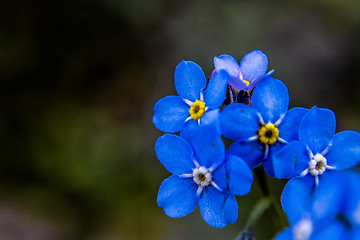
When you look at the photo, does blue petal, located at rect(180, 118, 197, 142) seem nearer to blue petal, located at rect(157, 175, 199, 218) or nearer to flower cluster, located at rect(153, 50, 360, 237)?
flower cluster, located at rect(153, 50, 360, 237)

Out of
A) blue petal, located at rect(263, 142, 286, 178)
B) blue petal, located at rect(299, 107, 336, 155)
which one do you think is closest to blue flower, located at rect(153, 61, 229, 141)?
blue petal, located at rect(263, 142, 286, 178)

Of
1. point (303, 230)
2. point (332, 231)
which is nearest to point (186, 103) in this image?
point (303, 230)

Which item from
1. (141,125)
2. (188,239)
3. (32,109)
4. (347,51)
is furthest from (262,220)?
(32,109)

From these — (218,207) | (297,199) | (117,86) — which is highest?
(117,86)

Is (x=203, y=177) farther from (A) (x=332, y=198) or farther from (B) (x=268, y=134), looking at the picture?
(A) (x=332, y=198)

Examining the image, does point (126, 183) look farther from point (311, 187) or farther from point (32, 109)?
point (311, 187)
